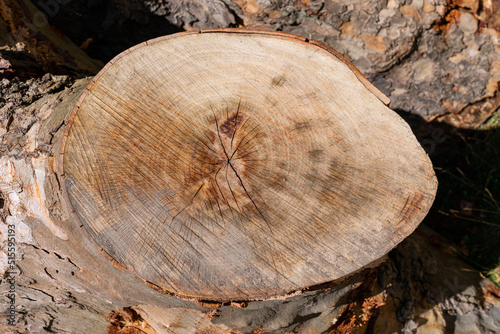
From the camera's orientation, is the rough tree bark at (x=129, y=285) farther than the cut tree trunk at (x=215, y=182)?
Yes

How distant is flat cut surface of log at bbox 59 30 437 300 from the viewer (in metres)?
1.27

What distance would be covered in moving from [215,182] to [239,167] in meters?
0.10

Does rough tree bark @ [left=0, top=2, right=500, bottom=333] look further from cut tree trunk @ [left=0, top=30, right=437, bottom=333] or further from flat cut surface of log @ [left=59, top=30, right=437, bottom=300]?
flat cut surface of log @ [left=59, top=30, right=437, bottom=300]

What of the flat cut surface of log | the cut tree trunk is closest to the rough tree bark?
the cut tree trunk

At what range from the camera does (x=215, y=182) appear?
1346 millimetres

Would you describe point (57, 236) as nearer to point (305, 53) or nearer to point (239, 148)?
point (239, 148)


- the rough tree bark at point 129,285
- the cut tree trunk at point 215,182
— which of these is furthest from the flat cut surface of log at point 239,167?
the rough tree bark at point 129,285

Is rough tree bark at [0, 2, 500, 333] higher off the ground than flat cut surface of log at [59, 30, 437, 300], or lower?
lower

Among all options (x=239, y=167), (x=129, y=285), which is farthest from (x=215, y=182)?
(x=129, y=285)

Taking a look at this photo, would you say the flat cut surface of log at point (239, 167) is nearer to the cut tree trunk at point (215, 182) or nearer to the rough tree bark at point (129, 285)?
the cut tree trunk at point (215, 182)

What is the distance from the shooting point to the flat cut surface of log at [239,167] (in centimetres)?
127

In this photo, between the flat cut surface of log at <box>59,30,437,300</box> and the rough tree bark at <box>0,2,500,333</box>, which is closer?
the flat cut surface of log at <box>59,30,437,300</box>

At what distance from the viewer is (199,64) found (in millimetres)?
1478

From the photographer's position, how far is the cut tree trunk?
4.17 ft
